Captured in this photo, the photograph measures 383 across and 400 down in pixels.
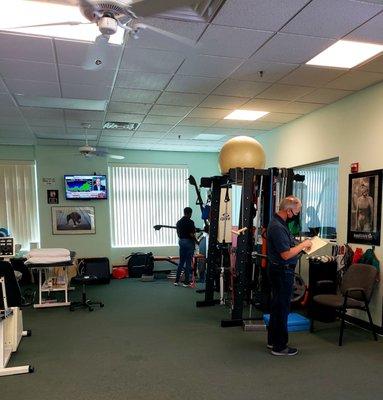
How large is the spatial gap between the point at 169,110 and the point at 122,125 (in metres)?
1.21

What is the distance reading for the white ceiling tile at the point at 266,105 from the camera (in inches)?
183

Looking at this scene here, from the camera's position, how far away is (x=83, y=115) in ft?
17.0

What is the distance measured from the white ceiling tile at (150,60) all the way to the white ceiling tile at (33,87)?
106cm


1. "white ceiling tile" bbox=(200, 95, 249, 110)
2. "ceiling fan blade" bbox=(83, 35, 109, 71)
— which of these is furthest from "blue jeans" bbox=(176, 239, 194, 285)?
"ceiling fan blade" bbox=(83, 35, 109, 71)

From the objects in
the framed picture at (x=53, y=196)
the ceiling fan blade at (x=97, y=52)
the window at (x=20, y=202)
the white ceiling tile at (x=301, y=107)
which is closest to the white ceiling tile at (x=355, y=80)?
the white ceiling tile at (x=301, y=107)

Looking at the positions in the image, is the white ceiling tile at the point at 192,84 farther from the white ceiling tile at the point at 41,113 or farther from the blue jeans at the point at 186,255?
the blue jeans at the point at 186,255

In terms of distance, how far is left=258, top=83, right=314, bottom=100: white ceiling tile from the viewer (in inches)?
162

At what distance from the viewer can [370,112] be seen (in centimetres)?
415

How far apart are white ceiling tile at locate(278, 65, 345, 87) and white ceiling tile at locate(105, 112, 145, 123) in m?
2.38

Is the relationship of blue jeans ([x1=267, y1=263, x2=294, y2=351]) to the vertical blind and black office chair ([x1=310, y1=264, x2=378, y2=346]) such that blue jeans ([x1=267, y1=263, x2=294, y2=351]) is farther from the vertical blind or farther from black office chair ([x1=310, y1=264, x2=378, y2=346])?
the vertical blind

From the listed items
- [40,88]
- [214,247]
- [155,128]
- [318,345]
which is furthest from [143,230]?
[318,345]

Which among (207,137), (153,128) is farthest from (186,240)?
(153,128)

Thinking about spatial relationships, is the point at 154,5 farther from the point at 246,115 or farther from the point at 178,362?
the point at 246,115

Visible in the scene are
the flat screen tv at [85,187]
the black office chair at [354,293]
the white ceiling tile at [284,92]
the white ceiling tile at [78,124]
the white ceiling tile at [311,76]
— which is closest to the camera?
the white ceiling tile at [311,76]
